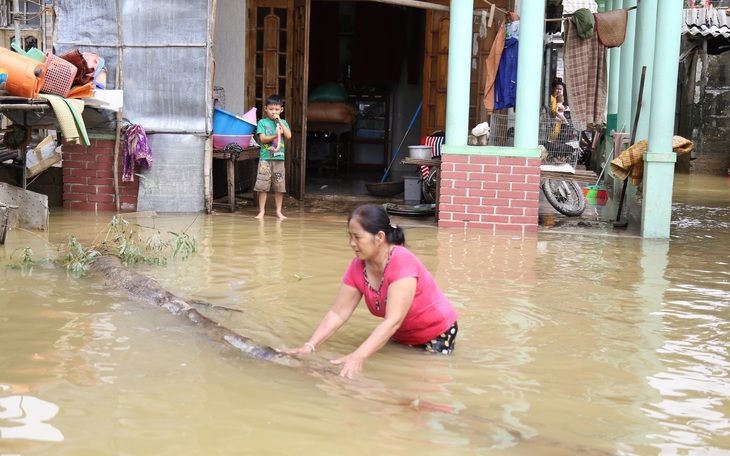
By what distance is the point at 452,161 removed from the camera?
9.70 meters

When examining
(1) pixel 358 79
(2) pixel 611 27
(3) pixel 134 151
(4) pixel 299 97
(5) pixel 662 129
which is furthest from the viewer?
(1) pixel 358 79

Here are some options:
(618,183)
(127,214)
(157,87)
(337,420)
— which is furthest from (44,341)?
(618,183)

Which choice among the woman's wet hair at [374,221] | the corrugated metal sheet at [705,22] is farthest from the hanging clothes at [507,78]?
the corrugated metal sheet at [705,22]

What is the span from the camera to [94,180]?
10508 mm

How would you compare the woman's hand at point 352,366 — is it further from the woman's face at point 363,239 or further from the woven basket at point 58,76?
the woven basket at point 58,76

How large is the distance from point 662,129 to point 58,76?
6.61 meters

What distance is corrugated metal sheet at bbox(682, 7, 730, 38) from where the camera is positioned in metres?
19.1

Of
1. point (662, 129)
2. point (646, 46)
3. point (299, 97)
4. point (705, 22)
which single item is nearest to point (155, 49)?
point (299, 97)

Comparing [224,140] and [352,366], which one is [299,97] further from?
[352,366]

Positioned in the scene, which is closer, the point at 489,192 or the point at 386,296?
the point at 386,296

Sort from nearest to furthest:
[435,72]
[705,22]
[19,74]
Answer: [19,74]
[435,72]
[705,22]

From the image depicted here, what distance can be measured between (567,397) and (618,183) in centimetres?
970

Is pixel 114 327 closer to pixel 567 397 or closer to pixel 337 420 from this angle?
pixel 337 420

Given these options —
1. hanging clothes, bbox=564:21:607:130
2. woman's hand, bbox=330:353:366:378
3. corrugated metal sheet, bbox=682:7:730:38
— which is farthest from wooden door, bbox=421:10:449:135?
woman's hand, bbox=330:353:366:378
